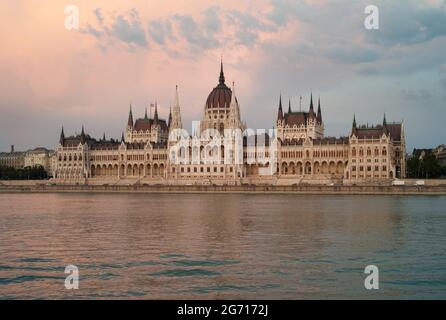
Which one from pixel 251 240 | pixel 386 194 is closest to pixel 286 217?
pixel 251 240

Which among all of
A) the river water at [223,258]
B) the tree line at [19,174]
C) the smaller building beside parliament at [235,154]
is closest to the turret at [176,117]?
the smaller building beside parliament at [235,154]

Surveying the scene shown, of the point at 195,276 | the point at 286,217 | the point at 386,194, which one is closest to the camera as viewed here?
the point at 195,276

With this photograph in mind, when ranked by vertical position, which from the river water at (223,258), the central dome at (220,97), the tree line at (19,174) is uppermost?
the central dome at (220,97)

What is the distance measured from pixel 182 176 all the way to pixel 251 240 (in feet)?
297

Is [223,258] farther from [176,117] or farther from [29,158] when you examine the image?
[29,158]

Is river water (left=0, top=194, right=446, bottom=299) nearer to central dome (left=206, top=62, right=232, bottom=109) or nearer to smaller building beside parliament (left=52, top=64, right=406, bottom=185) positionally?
smaller building beside parliament (left=52, top=64, right=406, bottom=185)

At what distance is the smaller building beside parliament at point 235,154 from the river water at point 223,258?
223ft

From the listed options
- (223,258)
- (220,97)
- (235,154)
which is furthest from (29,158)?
(223,258)

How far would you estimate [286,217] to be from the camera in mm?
46812

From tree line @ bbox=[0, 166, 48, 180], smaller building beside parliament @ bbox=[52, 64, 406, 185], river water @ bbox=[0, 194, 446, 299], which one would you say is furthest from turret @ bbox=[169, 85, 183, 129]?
river water @ bbox=[0, 194, 446, 299]

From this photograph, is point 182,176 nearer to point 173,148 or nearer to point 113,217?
point 173,148

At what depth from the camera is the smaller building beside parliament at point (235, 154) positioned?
109750 mm

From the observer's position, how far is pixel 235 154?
11762 cm

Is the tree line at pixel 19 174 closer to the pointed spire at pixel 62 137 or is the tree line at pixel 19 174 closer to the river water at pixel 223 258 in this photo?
the pointed spire at pixel 62 137
